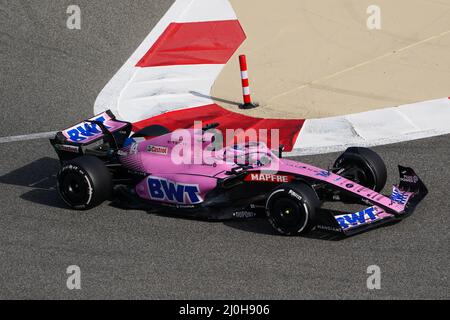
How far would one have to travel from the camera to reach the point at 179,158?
34.8ft

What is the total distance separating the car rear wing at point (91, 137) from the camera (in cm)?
1133

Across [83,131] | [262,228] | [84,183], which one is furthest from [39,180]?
[262,228]

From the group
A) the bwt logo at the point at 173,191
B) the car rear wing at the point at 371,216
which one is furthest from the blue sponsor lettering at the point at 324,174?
the bwt logo at the point at 173,191

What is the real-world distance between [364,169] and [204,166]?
1916 mm

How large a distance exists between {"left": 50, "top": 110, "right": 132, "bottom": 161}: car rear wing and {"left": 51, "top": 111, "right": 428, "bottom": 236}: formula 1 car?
30 millimetres

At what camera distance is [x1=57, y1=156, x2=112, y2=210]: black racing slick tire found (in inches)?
417

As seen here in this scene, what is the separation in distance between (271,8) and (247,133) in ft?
18.0

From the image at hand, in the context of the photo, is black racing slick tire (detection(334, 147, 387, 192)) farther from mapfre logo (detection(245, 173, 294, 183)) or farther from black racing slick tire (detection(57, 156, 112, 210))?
black racing slick tire (detection(57, 156, 112, 210))

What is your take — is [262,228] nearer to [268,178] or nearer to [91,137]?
[268,178]

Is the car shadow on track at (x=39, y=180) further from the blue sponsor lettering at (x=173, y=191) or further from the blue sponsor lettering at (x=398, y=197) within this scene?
the blue sponsor lettering at (x=398, y=197)

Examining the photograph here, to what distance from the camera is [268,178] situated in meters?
10.1
